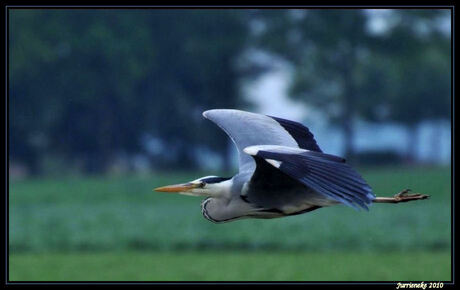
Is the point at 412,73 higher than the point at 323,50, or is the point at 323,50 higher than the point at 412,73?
the point at 323,50

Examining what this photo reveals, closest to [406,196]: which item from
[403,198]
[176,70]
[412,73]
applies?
[403,198]

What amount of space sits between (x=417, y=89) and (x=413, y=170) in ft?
15.4

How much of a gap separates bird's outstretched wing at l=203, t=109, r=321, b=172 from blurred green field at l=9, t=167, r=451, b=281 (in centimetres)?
745

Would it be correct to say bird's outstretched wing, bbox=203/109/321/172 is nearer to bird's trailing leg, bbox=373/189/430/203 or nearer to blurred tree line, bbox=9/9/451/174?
bird's trailing leg, bbox=373/189/430/203

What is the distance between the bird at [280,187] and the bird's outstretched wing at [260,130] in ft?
0.80

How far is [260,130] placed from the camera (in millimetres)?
5078

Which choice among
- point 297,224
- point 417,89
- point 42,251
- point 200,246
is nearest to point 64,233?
point 42,251

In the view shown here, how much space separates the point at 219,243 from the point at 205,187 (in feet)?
38.9

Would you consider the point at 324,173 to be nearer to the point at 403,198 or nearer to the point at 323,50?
the point at 403,198

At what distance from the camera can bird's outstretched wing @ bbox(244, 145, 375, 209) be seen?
4.01 meters

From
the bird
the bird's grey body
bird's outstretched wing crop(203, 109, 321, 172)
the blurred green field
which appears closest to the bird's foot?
the bird

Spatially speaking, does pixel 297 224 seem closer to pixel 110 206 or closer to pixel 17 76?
pixel 110 206

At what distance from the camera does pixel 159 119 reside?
29.0m

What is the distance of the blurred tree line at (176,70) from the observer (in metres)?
29.3
